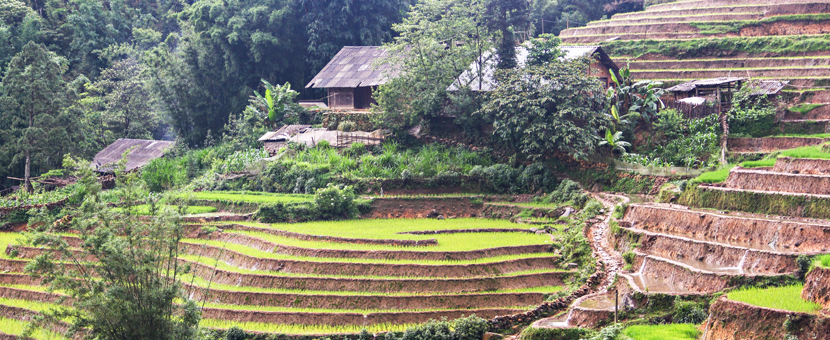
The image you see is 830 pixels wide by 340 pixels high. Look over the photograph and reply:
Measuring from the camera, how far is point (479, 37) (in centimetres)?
3005

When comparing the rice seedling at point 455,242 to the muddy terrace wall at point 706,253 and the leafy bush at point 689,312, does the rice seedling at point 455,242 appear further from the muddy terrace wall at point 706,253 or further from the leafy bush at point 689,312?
the leafy bush at point 689,312

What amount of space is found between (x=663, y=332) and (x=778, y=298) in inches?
83.7

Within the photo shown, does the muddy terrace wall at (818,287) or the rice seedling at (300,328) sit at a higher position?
the muddy terrace wall at (818,287)

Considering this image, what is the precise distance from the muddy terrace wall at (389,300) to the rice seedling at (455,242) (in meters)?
2.44

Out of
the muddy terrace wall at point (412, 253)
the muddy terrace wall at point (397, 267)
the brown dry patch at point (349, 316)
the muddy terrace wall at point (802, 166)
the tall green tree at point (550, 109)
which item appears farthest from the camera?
the tall green tree at point (550, 109)

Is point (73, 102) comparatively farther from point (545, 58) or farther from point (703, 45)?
point (703, 45)

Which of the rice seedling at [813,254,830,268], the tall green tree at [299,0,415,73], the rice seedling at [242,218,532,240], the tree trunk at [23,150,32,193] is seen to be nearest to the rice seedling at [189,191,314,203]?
the rice seedling at [242,218,532,240]

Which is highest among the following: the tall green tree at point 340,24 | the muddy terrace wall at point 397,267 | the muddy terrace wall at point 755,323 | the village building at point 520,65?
the tall green tree at point 340,24

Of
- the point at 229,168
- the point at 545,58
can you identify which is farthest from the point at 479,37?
the point at 229,168

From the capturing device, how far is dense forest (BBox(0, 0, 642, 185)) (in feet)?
110

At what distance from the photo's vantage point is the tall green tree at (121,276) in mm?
14148

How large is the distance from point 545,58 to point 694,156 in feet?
24.3

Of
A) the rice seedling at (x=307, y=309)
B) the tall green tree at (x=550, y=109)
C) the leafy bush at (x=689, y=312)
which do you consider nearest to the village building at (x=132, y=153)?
the tall green tree at (x=550, y=109)

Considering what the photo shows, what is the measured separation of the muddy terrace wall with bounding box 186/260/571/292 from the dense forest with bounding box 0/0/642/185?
1691 cm
